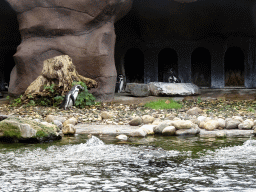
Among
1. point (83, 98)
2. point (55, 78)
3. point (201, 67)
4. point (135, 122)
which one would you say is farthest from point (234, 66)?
point (135, 122)

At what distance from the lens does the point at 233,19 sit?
16.0 m

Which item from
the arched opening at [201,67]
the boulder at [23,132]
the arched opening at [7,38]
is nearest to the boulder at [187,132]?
the boulder at [23,132]

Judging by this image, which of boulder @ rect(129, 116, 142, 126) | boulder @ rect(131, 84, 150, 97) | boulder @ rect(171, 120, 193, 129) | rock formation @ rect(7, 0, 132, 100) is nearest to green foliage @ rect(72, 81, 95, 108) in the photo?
rock formation @ rect(7, 0, 132, 100)

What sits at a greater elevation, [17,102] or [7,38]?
[7,38]

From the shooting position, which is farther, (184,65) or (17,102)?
(184,65)

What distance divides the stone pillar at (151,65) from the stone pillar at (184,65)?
1.12 metres

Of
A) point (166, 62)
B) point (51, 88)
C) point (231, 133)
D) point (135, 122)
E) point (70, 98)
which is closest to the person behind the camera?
point (231, 133)

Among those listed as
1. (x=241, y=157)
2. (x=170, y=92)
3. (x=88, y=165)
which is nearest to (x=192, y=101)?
(x=170, y=92)

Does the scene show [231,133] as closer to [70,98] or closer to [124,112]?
[124,112]

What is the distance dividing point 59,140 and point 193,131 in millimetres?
2463

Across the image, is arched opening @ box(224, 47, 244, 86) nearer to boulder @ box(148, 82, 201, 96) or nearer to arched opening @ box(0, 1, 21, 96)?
boulder @ box(148, 82, 201, 96)

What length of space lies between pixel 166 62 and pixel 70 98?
27.8 feet

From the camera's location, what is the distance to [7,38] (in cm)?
1670

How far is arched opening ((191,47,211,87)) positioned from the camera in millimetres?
17547
